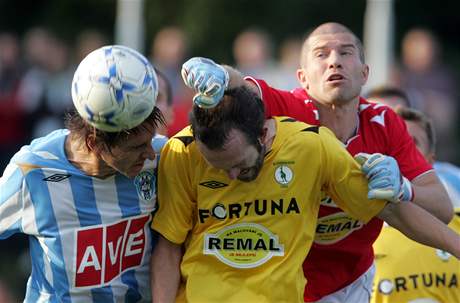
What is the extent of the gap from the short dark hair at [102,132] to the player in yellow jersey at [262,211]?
22 cm

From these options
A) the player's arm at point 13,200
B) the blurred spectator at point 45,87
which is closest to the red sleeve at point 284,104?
the player's arm at point 13,200

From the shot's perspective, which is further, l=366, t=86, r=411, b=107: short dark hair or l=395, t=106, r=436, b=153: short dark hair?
l=366, t=86, r=411, b=107: short dark hair

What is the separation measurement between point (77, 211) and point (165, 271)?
508mm

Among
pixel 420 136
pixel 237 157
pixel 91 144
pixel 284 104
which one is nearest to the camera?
pixel 237 157

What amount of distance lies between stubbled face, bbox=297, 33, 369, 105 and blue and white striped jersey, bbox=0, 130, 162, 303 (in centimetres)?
110

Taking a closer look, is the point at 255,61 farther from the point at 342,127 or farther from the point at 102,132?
the point at 102,132

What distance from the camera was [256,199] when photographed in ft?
17.6

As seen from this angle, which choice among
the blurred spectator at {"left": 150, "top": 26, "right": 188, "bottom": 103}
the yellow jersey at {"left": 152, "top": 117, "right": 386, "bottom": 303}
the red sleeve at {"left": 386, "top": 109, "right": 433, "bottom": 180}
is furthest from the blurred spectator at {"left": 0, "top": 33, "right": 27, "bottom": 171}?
the yellow jersey at {"left": 152, "top": 117, "right": 386, "bottom": 303}

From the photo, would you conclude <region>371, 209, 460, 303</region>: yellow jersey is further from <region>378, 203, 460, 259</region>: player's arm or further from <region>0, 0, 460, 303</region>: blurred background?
<region>0, 0, 460, 303</region>: blurred background

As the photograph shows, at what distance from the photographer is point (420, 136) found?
283 inches

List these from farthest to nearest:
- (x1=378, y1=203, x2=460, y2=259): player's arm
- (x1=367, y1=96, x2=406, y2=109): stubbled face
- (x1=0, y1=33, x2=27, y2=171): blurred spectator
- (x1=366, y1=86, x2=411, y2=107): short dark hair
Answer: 1. (x1=0, y1=33, x2=27, y2=171): blurred spectator
2. (x1=366, y1=86, x2=411, y2=107): short dark hair
3. (x1=367, y1=96, x2=406, y2=109): stubbled face
4. (x1=378, y1=203, x2=460, y2=259): player's arm

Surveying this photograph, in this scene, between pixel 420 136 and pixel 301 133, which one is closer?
pixel 301 133

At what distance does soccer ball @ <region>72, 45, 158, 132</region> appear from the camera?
5023mm

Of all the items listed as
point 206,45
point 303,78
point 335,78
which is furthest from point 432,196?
point 206,45
